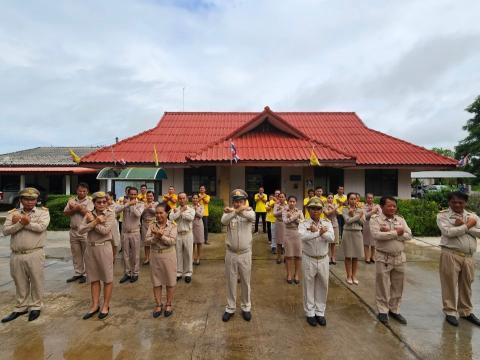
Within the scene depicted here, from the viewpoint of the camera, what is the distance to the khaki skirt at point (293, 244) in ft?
18.2

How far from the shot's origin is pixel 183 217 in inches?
222

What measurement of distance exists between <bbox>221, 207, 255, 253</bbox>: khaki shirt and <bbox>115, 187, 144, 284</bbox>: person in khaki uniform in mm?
2265

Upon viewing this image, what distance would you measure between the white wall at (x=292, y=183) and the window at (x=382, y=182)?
2819 millimetres

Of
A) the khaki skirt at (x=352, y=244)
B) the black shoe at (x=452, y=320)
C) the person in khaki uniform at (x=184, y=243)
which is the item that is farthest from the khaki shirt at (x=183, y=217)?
the black shoe at (x=452, y=320)

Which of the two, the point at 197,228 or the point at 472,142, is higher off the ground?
the point at 472,142

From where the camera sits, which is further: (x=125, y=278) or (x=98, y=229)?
(x=125, y=278)

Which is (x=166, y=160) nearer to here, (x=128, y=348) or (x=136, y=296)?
(x=136, y=296)

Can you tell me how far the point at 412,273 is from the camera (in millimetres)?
6273

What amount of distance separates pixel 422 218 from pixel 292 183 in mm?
4971

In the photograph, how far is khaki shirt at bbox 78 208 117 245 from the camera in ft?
13.3

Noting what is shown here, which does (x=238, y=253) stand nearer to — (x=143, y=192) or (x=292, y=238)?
(x=292, y=238)

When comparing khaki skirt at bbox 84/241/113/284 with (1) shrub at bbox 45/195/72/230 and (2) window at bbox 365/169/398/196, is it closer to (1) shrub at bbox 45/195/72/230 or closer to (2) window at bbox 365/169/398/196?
(1) shrub at bbox 45/195/72/230

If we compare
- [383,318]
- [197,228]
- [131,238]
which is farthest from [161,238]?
[383,318]

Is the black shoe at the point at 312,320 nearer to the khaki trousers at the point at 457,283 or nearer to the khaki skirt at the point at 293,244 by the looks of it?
the khaki skirt at the point at 293,244
